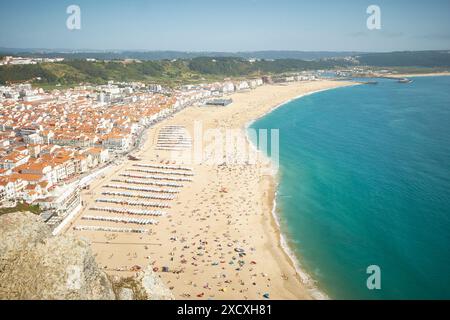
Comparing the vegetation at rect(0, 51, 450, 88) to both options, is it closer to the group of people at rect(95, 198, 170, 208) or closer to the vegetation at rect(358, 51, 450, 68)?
the vegetation at rect(358, 51, 450, 68)

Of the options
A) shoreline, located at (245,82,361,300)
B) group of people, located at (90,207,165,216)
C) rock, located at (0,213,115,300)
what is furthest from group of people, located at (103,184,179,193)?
rock, located at (0,213,115,300)

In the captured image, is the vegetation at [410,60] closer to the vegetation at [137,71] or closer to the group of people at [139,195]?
the vegetation at [137,71]

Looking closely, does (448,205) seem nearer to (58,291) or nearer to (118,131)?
(58,291)

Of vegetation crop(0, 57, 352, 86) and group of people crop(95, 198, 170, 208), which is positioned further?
vegetation crop(0, 57, 352, 86)

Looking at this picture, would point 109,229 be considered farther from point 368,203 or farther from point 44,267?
point 368,203

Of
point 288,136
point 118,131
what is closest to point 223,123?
point 288,136

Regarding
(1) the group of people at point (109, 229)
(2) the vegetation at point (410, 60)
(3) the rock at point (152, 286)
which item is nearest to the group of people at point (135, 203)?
(1) the group of people at point (109, 229)
